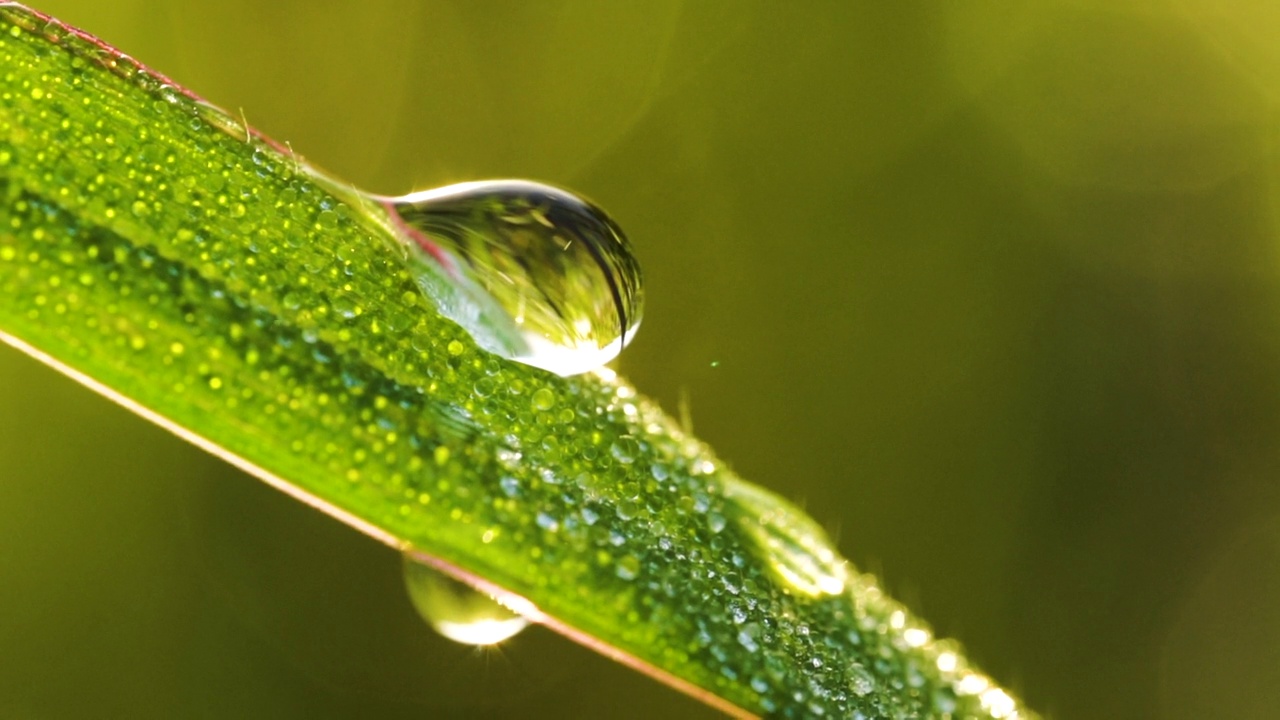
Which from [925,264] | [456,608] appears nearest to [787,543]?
[456,608]

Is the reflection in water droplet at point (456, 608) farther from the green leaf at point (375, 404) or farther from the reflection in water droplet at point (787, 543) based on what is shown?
the reflection in water droplet at point (787, 543)

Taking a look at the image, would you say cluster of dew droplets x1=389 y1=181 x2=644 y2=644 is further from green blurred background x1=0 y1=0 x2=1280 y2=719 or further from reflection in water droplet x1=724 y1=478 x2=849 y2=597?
green blurred background x1=0 y1=0 x2=1280 y2=719

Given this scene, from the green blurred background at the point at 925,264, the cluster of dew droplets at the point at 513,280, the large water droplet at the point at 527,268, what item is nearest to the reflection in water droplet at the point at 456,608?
the cluster of dew droplets at the point at 513,280

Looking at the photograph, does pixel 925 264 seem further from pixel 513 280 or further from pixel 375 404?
pixel 375 404

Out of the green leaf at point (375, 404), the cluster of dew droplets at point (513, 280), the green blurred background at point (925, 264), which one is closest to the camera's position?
the green leaf at point (375, 404)

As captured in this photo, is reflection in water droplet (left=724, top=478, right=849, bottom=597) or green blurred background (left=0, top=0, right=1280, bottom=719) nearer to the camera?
reflection in water droplet (left=724, top=478, right=849, bottom=597)

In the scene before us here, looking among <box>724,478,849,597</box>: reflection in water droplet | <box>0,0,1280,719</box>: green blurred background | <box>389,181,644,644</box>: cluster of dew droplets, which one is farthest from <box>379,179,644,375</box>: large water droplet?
<box>0,0,1280,719</box>: green blurred background

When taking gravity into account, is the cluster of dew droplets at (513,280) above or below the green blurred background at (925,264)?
below
